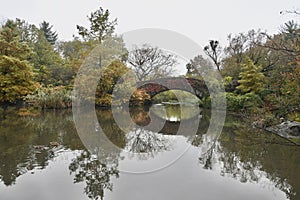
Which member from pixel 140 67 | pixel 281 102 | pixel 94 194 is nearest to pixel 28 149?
pixel 94 194

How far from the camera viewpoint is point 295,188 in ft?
9.34

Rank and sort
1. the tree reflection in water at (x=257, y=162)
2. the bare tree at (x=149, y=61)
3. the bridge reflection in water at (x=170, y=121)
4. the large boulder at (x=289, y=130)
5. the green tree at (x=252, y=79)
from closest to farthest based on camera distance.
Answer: the tree reflection in water at (x=257, y=162) < the large boulder at (x=289, y=130) < the bridge reflection in water at (x=170, y=121) < the green tree at (x=252, y=79) < the bare tree at (x=149, y=61)

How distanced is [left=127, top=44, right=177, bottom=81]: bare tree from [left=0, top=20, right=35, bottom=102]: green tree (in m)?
8.56

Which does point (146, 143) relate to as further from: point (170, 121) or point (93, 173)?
point (170, 121)

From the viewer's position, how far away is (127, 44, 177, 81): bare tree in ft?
64.0

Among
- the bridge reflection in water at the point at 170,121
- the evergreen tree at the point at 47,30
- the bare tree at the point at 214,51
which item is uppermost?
the evergreen tree at the point at 47,30

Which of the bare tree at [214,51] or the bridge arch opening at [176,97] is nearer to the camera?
the bare tree at [214,51]

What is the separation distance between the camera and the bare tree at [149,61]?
1952cm

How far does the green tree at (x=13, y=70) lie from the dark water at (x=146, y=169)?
8.00 m

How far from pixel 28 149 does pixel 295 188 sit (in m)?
4.30

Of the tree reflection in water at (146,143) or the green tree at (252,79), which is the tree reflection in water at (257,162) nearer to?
the tree reflection in water at (146,143)

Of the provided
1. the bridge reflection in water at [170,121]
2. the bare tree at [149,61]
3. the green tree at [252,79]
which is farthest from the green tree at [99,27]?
the green tree at [252,79]

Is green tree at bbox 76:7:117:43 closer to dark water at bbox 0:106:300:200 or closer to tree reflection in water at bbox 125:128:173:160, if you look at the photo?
tree reflection in water at bbox 125:128:173:160

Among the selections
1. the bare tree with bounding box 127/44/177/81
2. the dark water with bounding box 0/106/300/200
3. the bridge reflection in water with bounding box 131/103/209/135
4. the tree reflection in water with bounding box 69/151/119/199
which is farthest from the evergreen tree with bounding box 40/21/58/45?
the tree reflection in water with bounding box 69/151/119/199
